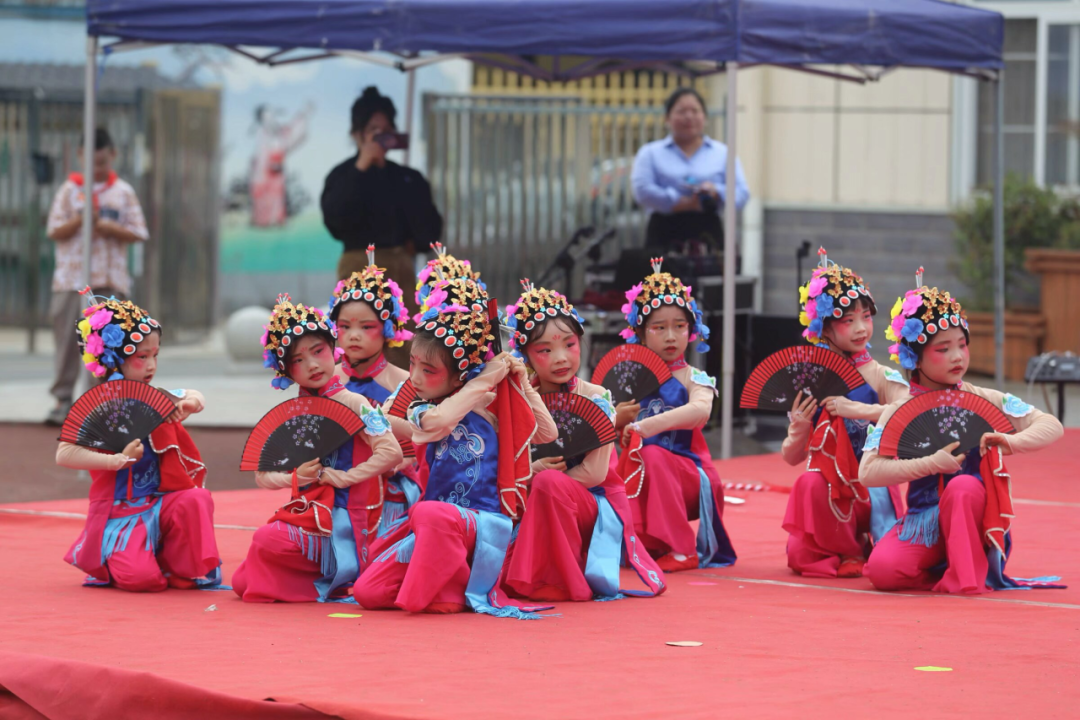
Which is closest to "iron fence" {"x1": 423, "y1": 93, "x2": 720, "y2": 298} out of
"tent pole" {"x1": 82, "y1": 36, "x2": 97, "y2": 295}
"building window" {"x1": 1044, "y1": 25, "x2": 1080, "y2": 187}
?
"building window" {"x1": 1044, "y1": 25, "x2": 1080, "y2": 187}

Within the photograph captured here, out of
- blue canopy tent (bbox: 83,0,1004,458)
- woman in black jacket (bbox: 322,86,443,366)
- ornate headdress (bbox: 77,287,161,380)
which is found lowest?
ornate headdress (bbox: 77,287,161,380)

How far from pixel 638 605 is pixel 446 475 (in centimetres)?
74

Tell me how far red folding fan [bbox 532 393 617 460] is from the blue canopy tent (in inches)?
108

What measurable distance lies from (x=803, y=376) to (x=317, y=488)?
180 cm

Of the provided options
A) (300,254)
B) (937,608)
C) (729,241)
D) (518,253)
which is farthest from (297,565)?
(300,254)

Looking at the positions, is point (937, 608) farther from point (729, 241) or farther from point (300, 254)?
point (300, 254)

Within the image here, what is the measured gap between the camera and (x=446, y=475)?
16.1 ft

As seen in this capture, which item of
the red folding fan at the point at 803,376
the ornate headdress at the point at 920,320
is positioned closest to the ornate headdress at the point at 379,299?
the red folding fan at the point at 803,376

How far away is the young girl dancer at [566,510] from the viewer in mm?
4996

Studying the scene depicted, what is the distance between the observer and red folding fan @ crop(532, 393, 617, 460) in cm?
512

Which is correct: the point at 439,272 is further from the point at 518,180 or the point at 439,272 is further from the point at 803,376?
the point at 518,180

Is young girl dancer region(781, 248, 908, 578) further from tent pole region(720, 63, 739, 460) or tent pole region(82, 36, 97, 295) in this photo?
tent pole region(82, 36, 97, 295)

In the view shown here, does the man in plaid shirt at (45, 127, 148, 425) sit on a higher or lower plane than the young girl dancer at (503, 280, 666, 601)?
higher

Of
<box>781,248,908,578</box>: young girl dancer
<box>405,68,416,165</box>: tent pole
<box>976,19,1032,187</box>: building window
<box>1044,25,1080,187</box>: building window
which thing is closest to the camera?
<box>781,248,908,578</box>: young girl dancer
